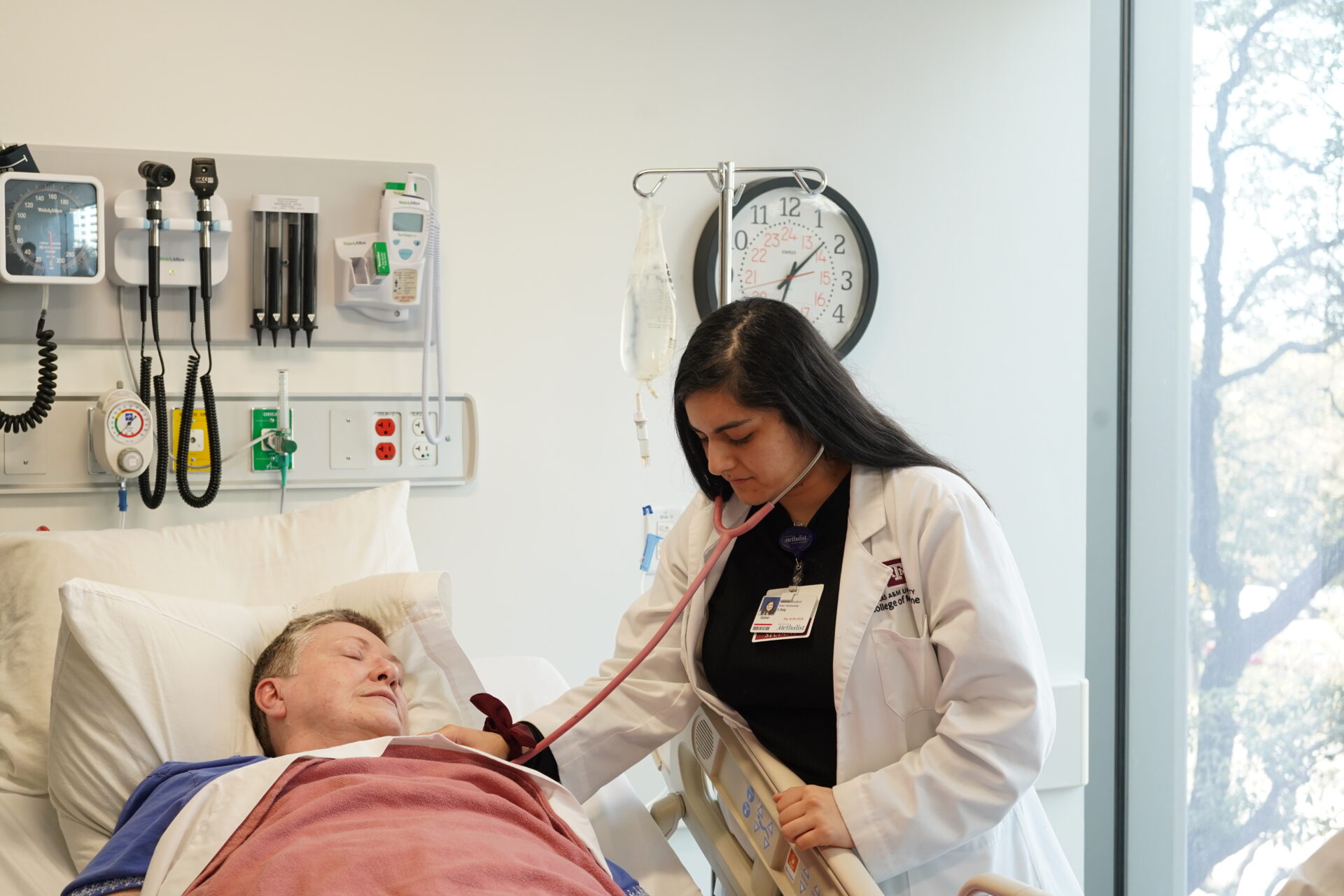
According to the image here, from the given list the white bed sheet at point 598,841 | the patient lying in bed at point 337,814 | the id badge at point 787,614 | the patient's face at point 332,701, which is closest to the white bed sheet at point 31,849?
the white bed sheet at point 598,841

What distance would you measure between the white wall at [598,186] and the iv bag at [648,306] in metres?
0.32

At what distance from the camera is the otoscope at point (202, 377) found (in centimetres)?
205

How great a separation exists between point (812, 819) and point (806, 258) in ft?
4.88

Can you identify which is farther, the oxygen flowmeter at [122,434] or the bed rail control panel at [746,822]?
the oxygen flowmeter at [122,434]

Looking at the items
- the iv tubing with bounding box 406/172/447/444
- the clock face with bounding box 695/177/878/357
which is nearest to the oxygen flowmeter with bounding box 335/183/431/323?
the iv tubing with bounding box 406/172/447/444

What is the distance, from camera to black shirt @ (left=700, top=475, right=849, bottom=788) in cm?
154

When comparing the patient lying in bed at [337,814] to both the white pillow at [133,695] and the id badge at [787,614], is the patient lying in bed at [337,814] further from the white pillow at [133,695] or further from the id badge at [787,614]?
the id badge at [787,614]

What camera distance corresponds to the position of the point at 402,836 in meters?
1.23

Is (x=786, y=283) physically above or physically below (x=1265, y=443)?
above

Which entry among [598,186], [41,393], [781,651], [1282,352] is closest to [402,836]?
[781,651]

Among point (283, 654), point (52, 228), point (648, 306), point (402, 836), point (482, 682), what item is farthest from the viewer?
point (648, 306)

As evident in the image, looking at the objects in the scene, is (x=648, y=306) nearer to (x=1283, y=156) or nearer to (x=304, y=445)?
(x=304, y=445)

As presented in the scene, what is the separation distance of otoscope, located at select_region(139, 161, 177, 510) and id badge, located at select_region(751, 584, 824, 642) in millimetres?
1211

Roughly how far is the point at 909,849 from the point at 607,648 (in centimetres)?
111
